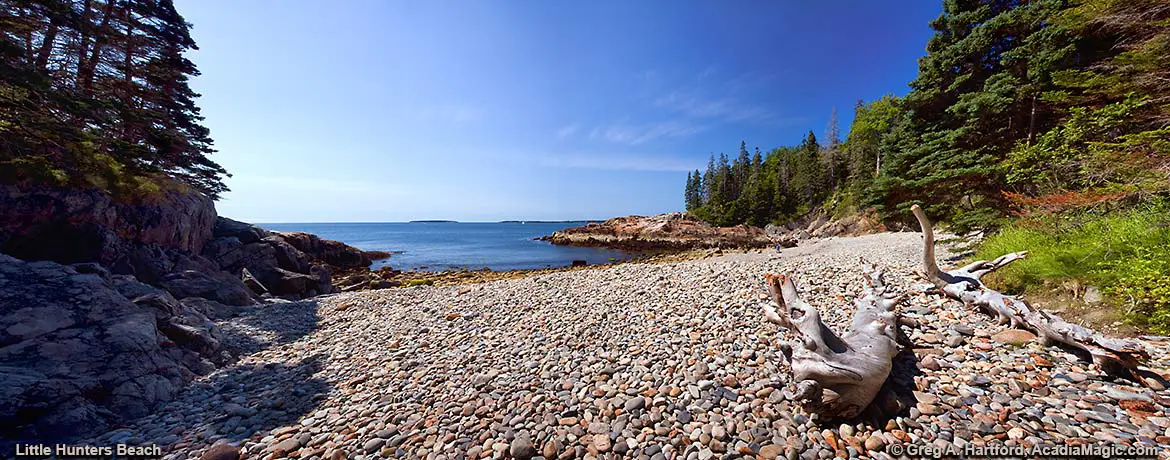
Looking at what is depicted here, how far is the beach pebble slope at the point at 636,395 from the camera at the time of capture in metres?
2.76

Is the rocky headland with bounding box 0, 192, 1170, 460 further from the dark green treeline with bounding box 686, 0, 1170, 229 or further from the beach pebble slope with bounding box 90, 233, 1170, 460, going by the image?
the dark green treeline with bounding box 686, 0, 1170, 229

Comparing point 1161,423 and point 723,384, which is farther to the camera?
point 723,384

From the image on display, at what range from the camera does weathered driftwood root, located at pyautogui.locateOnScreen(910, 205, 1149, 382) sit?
298 centimetres

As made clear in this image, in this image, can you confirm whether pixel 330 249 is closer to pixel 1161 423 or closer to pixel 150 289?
pixel 150 289

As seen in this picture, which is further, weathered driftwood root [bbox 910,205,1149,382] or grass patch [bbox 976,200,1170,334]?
grass patch [bbox 976,200,1170,334]

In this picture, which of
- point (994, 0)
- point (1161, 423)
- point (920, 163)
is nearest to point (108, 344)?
point (1161, 423)

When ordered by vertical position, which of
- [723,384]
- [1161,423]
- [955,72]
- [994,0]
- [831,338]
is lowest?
[723,384]

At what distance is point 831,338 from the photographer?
3506mm

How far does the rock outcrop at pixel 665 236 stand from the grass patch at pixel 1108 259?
30.0 m

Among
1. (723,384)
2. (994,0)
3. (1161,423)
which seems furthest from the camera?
(994,0)

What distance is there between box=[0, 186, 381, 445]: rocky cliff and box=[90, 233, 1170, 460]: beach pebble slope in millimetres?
513

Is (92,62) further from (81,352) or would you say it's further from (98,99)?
(81,352)

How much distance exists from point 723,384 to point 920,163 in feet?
41.1

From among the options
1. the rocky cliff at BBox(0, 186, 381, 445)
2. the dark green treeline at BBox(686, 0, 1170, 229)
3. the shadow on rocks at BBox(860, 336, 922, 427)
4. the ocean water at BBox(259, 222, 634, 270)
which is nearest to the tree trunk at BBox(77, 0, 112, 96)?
the rocky cliff at BBox(0, 186, 381, 445)
